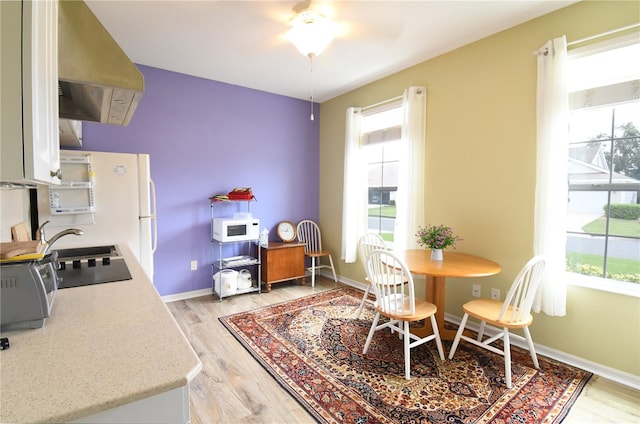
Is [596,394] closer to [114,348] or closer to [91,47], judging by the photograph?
[114,348]

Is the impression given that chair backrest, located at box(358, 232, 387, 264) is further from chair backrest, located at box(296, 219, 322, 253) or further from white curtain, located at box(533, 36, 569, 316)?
chair backrest, located at box(296, 219, 322, 253)

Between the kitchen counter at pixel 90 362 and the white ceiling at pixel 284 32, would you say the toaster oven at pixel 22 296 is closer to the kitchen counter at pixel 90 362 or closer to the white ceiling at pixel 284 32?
the kitchen counter at pixel 90 362

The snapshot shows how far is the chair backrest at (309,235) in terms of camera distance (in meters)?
4.63

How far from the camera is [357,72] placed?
355 centimetres

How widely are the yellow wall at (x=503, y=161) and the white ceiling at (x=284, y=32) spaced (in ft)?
0.51

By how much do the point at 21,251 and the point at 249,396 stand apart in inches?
59.1

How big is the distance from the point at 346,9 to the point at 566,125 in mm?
1828

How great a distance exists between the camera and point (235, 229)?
145 inches

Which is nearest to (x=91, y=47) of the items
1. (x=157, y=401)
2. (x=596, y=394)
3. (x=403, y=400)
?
(x=157, y=401)

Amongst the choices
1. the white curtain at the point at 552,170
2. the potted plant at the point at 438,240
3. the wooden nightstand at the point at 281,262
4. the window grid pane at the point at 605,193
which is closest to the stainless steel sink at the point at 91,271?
the wooden nightstand at the point at 281,262

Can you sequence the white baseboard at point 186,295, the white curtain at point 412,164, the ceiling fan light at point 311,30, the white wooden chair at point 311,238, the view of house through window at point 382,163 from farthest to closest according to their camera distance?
the white wooden chair at point 311,238
the view of house through window at point 382,163
the white baseboard at point 186,295
the white curtain at point 412,164
the ceiling fan light at point 311,30

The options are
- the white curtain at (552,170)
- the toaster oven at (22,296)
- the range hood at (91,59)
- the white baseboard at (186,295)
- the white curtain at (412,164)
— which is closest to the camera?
the toaster oven at (22,296)

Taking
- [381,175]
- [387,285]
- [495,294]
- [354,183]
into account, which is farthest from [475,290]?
[354,183]

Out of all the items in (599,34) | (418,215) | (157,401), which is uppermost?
(599,34)
